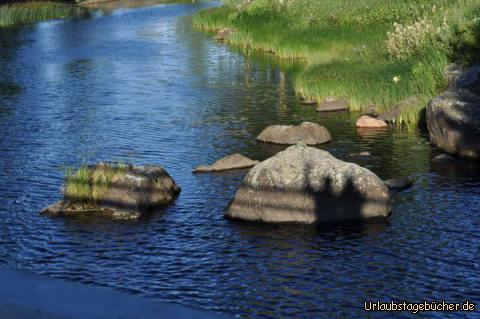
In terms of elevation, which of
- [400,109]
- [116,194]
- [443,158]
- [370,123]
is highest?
[116,194]

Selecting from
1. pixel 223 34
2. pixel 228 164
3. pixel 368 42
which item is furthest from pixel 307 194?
pixel 223 34

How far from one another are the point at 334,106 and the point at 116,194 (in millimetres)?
11154

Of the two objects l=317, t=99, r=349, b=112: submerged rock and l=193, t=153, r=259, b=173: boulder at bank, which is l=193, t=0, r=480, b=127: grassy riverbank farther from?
l=193, t=153, r=259, b=173: boulder at bank

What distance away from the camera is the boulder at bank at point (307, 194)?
46.8 feet

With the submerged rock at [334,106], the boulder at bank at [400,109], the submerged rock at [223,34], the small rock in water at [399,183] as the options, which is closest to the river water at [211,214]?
the small rock in water at [399,183]

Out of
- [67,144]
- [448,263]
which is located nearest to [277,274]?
[448,263]

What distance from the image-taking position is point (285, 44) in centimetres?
3481

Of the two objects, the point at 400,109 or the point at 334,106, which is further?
the point at 334,106

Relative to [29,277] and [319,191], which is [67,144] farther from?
[29,277]

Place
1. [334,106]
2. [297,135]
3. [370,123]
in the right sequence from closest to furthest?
[297,135] → [370,123] → [334,106]

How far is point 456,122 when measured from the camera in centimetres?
1905

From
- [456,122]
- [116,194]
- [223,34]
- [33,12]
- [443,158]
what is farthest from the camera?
[33,12]

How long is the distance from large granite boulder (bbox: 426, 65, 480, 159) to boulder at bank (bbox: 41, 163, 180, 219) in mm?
7092

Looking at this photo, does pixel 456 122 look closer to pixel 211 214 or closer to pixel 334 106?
pixel 334 106
